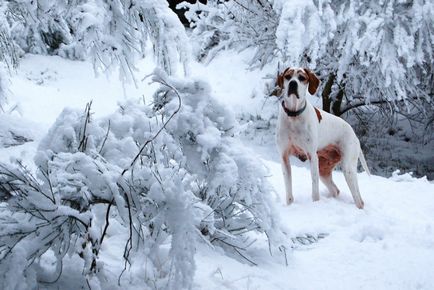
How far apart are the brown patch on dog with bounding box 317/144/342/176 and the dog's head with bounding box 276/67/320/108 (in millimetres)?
723

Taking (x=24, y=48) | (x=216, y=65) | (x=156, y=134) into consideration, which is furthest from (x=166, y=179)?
(x=24, y=48)

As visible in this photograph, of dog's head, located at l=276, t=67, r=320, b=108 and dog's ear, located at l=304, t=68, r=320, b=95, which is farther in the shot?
dog's ear, located at l=304, t=68, r=320, b=95

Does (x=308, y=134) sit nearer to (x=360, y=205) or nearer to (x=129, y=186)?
(x=360, y=205)

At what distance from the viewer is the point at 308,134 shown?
4.70 m

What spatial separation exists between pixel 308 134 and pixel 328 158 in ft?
2.56

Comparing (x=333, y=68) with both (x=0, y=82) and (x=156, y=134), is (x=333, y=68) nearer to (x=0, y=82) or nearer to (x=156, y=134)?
(x=0, y=82)

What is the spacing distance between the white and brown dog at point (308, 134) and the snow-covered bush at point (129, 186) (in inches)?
91.9

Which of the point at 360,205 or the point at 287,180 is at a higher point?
the point at 287,180

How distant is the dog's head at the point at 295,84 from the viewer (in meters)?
4.69

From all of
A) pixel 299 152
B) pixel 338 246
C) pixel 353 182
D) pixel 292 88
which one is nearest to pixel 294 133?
pixel 299 152

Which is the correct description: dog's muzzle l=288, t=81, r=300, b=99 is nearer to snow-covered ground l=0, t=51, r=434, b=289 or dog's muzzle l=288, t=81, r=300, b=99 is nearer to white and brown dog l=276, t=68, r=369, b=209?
white and brown dog l=276, t=68, r=369, b=209

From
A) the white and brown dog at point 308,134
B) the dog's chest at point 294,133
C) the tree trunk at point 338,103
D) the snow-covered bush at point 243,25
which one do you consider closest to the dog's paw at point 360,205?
the white and brown dog at point 308,134

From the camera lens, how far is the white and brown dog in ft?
15.5

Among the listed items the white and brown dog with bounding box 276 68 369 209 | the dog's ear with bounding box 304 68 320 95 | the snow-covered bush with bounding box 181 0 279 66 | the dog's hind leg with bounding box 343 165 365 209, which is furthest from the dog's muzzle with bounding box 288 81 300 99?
the snow-covered bush with bounding box 181 0 279 66
